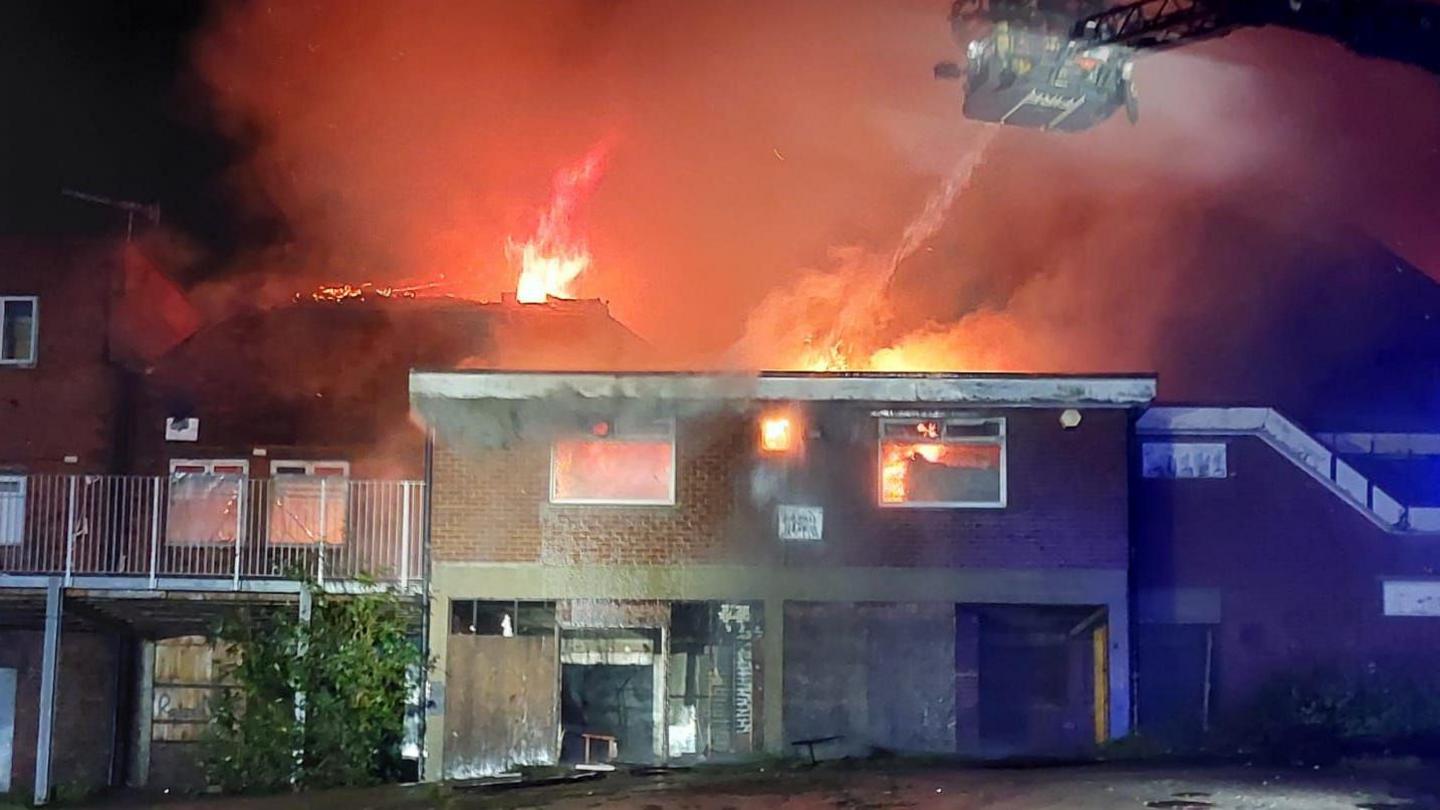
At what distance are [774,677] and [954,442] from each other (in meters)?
3.61

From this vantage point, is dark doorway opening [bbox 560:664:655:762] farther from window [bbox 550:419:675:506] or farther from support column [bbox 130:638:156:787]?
support column [bbox 130:638:156:787]

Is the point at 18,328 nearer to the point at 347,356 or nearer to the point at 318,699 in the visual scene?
the point at 347,356

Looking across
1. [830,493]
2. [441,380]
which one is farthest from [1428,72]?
[441,380]

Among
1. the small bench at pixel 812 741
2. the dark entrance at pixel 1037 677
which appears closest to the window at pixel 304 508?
the small bench at pixel 812 741

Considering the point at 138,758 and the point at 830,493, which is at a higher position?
the point at 830,493

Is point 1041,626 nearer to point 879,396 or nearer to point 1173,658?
point 1173,658

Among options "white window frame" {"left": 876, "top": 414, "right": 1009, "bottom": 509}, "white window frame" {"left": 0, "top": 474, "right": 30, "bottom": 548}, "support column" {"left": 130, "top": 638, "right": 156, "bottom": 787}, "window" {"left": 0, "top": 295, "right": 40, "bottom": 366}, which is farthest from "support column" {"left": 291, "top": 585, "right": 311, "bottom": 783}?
"window" {"left": 0, "top": 295, "right": 40, "bottom": 366}

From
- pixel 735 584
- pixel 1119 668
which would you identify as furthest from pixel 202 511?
pixel 1119 668

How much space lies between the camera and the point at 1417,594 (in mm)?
18391

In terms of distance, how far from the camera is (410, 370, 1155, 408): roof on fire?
16.9 metres

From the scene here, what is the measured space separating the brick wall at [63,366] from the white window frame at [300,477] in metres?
2.58

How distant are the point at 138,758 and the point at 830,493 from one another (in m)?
11.5

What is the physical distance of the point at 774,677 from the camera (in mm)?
17094

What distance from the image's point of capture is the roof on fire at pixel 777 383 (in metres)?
16.9
